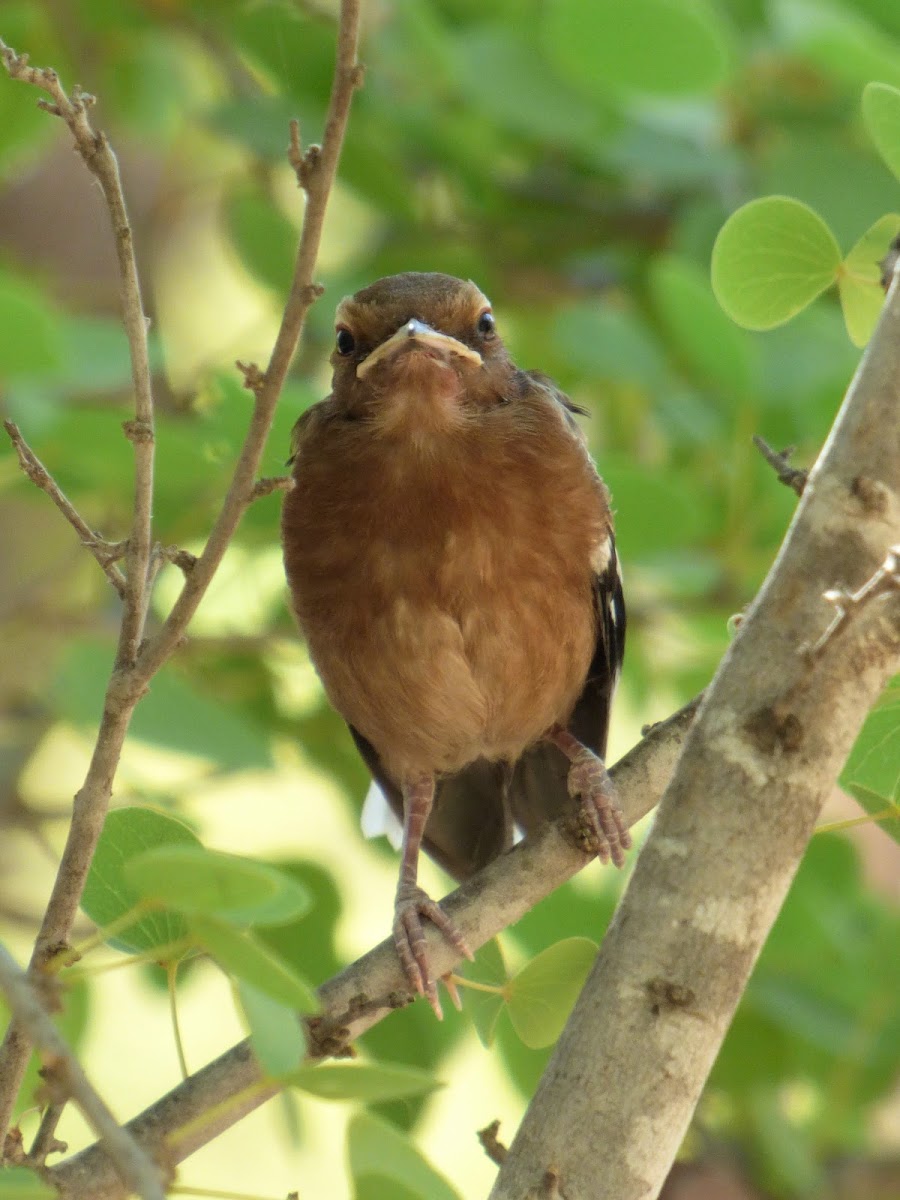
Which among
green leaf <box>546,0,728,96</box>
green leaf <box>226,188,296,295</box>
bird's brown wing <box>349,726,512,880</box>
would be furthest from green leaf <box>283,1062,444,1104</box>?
green leaf <box>226,188,296,295</box>

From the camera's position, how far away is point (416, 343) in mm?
3477

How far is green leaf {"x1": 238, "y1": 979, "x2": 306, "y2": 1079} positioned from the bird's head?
6.77 ft

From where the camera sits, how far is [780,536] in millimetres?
4219

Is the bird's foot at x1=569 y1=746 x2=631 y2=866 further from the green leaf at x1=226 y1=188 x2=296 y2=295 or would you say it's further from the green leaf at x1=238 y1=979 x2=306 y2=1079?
the green leaf at x1=226 y1=188 x2=296 y2=295

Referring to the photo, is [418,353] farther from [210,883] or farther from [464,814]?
[210,883]

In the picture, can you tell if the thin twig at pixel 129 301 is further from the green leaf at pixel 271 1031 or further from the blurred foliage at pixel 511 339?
the blurred foliage at pixel 511 339

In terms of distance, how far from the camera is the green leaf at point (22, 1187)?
4.82 feet

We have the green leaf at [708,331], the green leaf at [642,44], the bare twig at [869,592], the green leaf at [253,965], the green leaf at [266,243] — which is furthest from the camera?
the green leaf at [266,243]

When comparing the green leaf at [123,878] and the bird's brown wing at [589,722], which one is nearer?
the green leaf at [123,878]

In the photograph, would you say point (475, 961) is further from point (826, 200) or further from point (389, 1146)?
point (826, 200)

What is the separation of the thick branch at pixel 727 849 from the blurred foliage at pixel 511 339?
0.47m

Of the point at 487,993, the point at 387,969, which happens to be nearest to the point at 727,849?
the point at 487,993

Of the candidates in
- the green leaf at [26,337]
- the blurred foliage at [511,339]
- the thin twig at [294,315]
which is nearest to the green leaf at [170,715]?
the blurred foliage at [511,339]

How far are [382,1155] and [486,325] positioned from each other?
2327 millimetres
